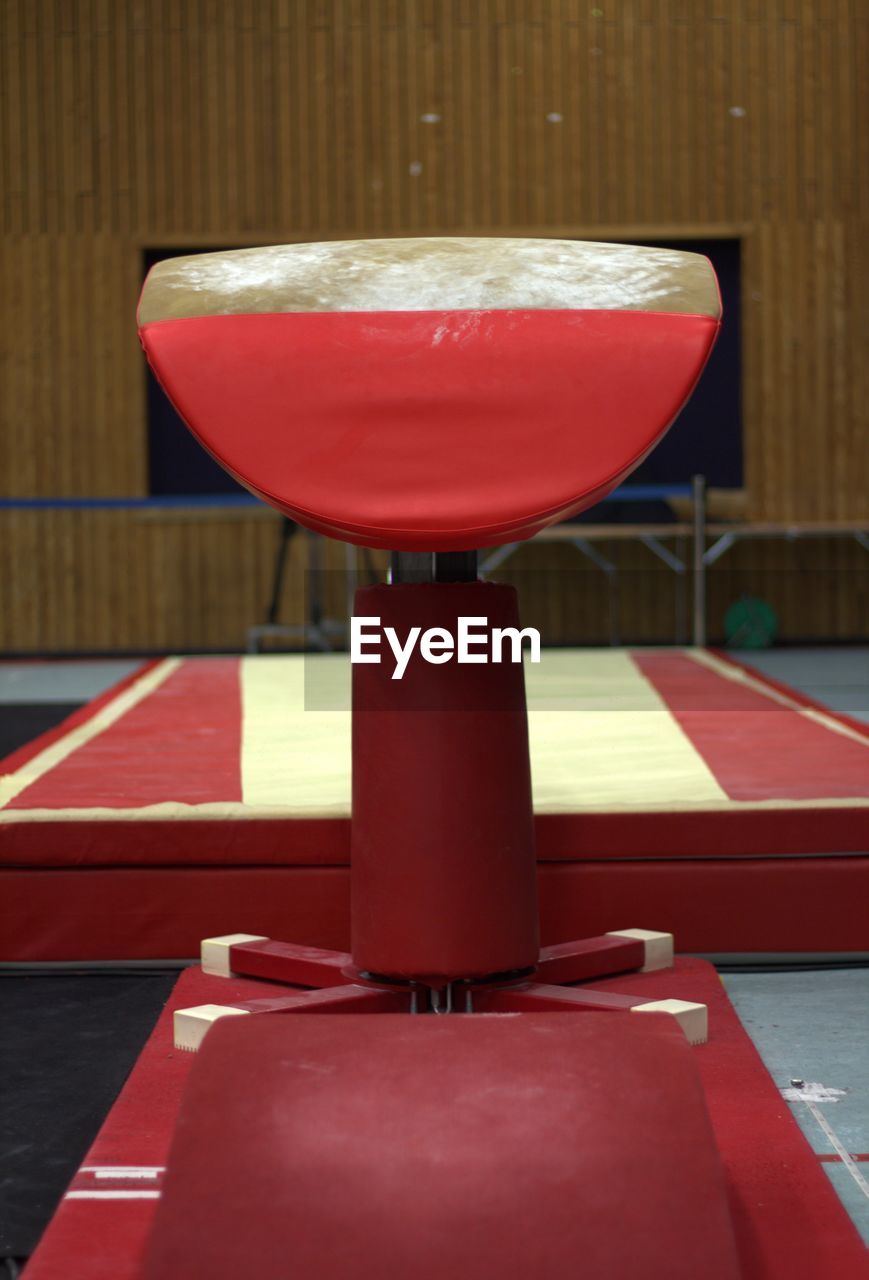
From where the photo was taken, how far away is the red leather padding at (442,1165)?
752mm

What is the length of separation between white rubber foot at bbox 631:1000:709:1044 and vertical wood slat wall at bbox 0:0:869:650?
598 cm

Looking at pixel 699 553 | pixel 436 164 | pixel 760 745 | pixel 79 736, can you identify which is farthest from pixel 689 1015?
pixel 436 164

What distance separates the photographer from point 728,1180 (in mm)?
1012

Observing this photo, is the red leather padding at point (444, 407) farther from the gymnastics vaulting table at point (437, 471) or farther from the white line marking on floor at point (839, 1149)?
the white line marking on floor at point (839, 1149)

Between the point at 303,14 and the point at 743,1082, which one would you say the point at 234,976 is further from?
the point at 303,14

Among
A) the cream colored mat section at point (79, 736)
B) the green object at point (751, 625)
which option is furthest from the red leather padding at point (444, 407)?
the green object at point (751, 625)

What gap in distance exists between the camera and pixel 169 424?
286 inches

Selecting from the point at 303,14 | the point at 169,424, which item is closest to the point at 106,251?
the point at 169,424

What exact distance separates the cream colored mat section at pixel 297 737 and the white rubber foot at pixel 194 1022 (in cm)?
38

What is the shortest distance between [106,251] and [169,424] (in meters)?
0.90

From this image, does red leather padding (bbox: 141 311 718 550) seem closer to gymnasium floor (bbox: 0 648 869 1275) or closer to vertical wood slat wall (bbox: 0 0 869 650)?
gymnasium floor (bbox: 0 648 869 1275)

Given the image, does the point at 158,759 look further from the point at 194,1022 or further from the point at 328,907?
the point at 194,1022

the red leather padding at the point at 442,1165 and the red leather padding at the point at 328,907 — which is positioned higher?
the red leather padding at the point at 442,1165

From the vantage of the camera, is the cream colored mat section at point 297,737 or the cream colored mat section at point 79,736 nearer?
the cream colored mat section at point 297,737
